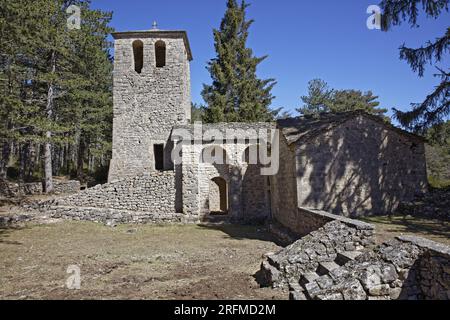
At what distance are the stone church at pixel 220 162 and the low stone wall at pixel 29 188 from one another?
369cm

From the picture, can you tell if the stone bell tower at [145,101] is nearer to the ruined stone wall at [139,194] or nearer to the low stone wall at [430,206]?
the ruined stone wall at [139,194]

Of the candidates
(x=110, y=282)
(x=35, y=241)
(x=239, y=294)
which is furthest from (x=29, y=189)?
(x=239, y=294)

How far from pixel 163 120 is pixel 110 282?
512 inches

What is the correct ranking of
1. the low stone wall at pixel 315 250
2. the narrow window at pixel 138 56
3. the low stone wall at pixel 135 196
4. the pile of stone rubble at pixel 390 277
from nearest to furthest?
the pile of stone rubble at pixel 390 277, the low stone wall at pixel 315 250, the low stone wall at pixel 135 196, the narrow window at pixel 138 56

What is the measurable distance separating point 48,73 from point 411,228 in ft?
60.1

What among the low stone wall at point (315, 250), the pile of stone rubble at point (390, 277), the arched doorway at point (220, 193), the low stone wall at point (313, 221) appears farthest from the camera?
the arched doorway at point (220, 193)

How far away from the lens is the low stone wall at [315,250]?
6074 millimetres

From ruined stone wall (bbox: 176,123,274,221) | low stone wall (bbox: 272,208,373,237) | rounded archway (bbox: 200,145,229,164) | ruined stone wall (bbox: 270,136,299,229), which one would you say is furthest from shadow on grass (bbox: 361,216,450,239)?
rounded archway (bbox: 200,145,229,164)

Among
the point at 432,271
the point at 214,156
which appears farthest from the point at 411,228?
the point at 214,156

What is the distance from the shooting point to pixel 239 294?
555 centimetres

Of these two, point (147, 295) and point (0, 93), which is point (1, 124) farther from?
point (147, 295)

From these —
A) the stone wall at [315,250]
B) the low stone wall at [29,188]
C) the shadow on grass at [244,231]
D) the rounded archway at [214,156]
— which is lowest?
the shadow on grass at [244,231]

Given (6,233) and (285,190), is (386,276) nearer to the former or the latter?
(285,190)

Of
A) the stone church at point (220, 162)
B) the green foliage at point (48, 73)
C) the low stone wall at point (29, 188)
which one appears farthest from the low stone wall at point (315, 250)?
the low stone wall at point (29, 188)
